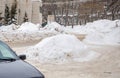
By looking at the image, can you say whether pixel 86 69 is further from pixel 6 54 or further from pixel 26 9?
pixel 26 9

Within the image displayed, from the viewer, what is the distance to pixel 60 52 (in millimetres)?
18266

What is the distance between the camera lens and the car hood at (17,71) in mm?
7363

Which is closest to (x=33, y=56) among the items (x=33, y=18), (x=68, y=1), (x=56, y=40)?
(x=56, y=40)

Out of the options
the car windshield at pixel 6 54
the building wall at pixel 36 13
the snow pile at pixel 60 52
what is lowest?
the building wall at pixel 36 13

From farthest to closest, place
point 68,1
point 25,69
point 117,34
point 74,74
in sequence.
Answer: point 68,1 < point 117,34 < point 74,74 < point 25,69

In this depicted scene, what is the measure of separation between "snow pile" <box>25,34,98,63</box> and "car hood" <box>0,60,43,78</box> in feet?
31.8

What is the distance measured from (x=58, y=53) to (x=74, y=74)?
3.91 m

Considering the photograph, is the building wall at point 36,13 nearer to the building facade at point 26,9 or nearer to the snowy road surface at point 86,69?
the building facade at point 26,9

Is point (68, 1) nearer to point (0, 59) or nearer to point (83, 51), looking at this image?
point (83, 51)

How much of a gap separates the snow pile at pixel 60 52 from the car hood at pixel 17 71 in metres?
9.70

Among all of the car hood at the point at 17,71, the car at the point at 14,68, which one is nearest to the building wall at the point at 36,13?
the car at the point at 14,68

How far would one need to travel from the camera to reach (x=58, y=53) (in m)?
18.2

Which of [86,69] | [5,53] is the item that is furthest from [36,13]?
[5,53]

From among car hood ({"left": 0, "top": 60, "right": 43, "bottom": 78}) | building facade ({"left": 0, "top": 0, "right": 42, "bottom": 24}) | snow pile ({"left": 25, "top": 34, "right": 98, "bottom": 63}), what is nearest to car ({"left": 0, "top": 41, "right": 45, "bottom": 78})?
car hood ({"left": 0, "top": 60, "right": 43, "bottom": 78})
